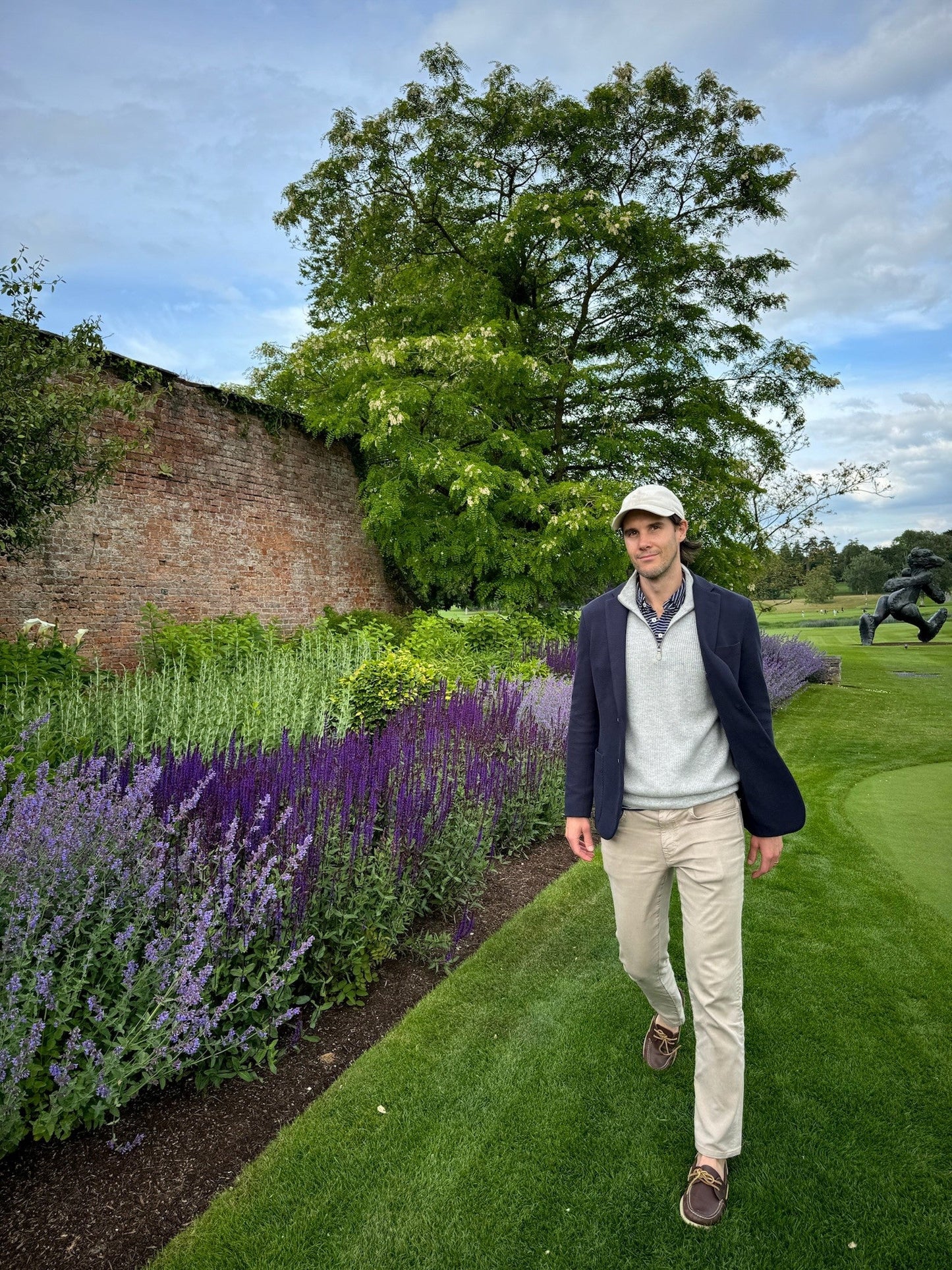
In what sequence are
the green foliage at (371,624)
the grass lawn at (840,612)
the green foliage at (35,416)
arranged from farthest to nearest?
the grass lawn at (840,612)
the green foliage at (371,624)
the green foliage at (35,416)

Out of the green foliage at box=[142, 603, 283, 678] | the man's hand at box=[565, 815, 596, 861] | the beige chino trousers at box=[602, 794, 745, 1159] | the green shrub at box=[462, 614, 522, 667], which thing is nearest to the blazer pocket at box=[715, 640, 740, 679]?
the beige chino trousers at box=[602, 794, 745, 1159]

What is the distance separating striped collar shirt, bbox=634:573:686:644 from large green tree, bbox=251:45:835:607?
851 cm

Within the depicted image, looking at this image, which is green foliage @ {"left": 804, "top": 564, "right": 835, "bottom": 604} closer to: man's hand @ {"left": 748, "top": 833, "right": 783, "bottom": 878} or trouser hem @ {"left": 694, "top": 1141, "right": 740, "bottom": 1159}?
man's hand @ {"left": 748, "top": 833, "right": 783, "bottom": 878}

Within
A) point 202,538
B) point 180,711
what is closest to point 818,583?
point 202,538

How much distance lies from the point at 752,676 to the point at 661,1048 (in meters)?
1.50

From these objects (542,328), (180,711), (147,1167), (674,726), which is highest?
(542,328)

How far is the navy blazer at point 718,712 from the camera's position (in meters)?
2.14

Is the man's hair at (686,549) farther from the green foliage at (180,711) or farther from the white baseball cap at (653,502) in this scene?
the green foliage at (180,711)

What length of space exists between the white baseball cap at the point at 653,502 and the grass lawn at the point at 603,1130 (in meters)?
2.00

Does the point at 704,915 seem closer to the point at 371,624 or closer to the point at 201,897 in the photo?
the point at 201,897

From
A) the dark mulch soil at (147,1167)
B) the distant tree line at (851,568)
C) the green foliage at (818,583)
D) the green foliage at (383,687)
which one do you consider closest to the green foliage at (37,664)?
the green foliage at (383,687)

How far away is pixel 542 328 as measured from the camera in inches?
546

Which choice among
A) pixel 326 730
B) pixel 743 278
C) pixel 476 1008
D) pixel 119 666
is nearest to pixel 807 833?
pixel 476 1008

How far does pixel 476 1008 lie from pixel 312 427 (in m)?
10.2
